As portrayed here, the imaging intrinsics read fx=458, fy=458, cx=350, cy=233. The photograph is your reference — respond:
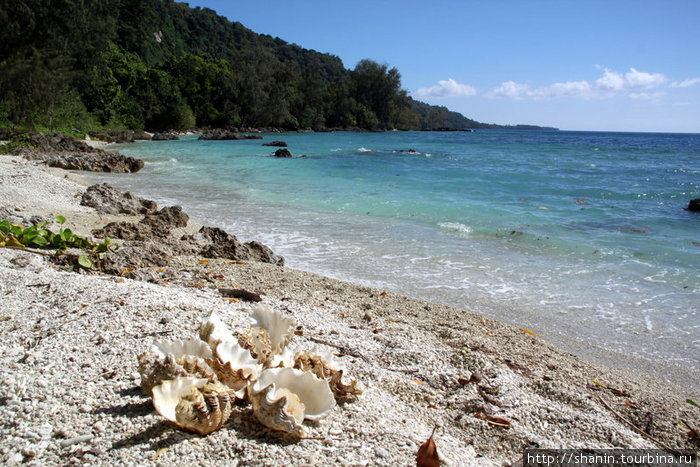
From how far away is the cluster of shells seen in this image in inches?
68.0

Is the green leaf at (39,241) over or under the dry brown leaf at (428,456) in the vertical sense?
over

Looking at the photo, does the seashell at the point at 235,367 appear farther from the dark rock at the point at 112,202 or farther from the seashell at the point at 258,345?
the dark rock at the point at 112,202

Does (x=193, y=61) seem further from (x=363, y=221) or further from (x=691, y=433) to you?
(x=691, y=433)

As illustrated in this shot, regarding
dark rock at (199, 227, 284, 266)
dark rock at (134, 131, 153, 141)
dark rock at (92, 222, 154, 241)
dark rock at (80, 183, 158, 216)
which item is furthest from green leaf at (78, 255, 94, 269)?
dark rock at (134, 131, 153, 141)

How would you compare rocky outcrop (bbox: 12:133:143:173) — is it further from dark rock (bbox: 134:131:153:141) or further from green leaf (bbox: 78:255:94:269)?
dark rock (bbox: 134:131:153:141)

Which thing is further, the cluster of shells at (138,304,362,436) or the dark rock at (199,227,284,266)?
the dark rock at (199,227,284,266)

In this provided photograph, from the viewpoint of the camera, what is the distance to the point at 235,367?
1.98m

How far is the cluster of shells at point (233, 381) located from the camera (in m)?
1.73

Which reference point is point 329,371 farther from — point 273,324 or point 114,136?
point 114,136

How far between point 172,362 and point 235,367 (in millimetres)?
261

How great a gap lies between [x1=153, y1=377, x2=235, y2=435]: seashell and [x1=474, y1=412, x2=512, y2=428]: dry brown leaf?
1.36 metres

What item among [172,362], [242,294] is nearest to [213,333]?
[172,362]

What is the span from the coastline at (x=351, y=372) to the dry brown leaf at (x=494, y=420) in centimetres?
4

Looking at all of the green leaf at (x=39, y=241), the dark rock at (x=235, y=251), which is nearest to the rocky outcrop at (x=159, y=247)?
the dark rock at (x=235, y=251)
